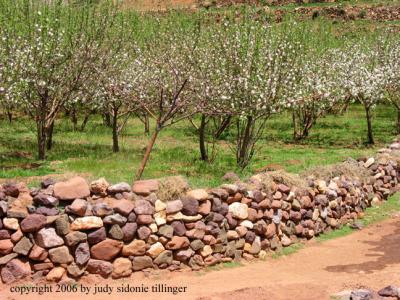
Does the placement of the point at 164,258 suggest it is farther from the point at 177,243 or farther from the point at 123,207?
the point at 123,207

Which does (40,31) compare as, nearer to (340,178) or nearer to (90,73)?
(90,73)

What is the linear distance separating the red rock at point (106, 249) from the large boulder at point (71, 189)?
105 centimetres

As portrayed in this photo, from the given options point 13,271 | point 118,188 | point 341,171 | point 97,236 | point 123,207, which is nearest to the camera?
point 13,271

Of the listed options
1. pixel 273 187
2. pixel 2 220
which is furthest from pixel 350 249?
pixel 2 220

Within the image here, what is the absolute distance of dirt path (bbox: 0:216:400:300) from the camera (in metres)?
9.94

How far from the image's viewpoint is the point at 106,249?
10.7 metres

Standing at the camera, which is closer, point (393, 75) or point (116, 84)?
point (116, 84)

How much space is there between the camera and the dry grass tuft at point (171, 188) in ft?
38.5

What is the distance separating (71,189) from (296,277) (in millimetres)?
5030

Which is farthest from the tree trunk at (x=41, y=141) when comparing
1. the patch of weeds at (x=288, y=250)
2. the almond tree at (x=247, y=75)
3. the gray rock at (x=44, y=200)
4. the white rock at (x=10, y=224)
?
the patch of weeds at (x=288, y=250)

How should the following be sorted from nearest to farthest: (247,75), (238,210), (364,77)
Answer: (238,210), (247,75), (364,77)

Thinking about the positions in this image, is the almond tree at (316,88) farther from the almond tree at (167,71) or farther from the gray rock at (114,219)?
the gray rock at (114,219)

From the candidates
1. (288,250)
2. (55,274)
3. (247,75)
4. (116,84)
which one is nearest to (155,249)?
(55,274)

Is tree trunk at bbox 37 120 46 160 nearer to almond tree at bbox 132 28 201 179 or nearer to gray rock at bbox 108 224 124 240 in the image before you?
almond tree at bbox 132 28 201 179
